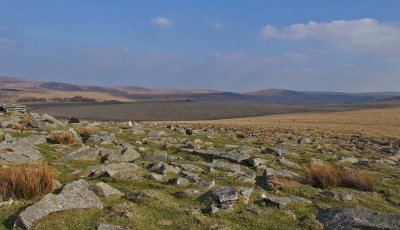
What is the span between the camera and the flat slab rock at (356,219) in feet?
32.4

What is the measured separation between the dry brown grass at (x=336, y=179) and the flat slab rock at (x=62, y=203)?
22.6ft

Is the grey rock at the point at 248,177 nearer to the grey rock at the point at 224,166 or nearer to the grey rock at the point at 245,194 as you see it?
the grey rock at the point at 224,166

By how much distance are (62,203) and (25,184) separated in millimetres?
1324

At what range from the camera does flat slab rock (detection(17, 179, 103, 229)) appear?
9180 mm

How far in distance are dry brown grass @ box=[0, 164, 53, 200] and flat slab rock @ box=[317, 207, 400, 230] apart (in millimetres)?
6344

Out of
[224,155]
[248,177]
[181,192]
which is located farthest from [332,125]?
[181,192]

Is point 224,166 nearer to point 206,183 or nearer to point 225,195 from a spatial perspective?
point 206,183

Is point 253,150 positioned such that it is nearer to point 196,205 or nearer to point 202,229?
point 196,205

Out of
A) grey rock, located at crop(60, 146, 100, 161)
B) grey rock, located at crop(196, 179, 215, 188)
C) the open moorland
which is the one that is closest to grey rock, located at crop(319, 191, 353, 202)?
the open moorland

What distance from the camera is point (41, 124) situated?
85.8 feet

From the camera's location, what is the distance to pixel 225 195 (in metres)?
11.4

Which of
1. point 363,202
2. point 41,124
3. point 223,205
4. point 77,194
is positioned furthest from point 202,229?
point 41,124

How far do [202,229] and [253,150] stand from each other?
1314 cm

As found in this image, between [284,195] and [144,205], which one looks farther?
[284,195]
